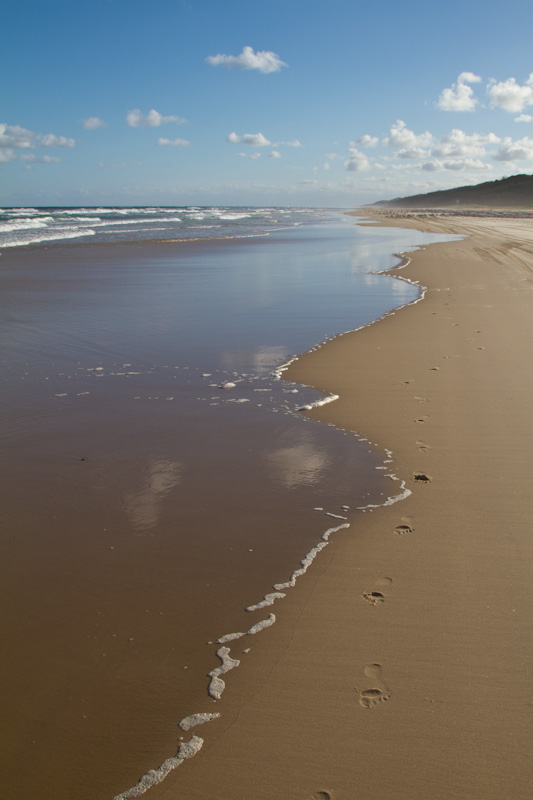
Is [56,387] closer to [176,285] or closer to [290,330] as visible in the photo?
[290,330]

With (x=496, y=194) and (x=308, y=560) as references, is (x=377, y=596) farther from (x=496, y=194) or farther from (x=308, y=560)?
(x=496, y=194)

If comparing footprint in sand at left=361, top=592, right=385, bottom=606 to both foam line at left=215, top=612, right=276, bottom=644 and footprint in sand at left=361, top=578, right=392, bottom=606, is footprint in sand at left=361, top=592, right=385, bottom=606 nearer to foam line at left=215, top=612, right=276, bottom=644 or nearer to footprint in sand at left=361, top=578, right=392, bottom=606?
footprint in sand at left=361, top=578, right=392, bottom=606

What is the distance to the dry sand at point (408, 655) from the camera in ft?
7.01

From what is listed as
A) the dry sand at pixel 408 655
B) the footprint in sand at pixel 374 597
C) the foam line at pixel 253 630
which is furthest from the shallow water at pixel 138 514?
the footprint in sand at pixel 374 597

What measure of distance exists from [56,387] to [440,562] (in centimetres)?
481

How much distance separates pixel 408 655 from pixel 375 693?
0.91ft

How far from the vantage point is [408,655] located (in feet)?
8.72

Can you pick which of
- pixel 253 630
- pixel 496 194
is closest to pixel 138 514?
pixel 253 630

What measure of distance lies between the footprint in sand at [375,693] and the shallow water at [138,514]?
25.8 inches

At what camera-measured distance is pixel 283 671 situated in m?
2.62

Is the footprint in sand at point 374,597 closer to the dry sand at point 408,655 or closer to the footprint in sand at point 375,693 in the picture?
the dry sand at point 408,655

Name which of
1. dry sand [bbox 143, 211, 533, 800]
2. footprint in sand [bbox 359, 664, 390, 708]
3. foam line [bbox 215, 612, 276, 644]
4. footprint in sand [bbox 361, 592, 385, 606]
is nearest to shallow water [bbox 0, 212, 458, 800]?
foam line [bbox 215, 612, 276, 644]

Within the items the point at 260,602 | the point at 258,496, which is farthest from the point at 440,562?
the point at 258,496

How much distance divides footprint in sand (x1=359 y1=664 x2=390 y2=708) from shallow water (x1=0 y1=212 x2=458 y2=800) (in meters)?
0.66
